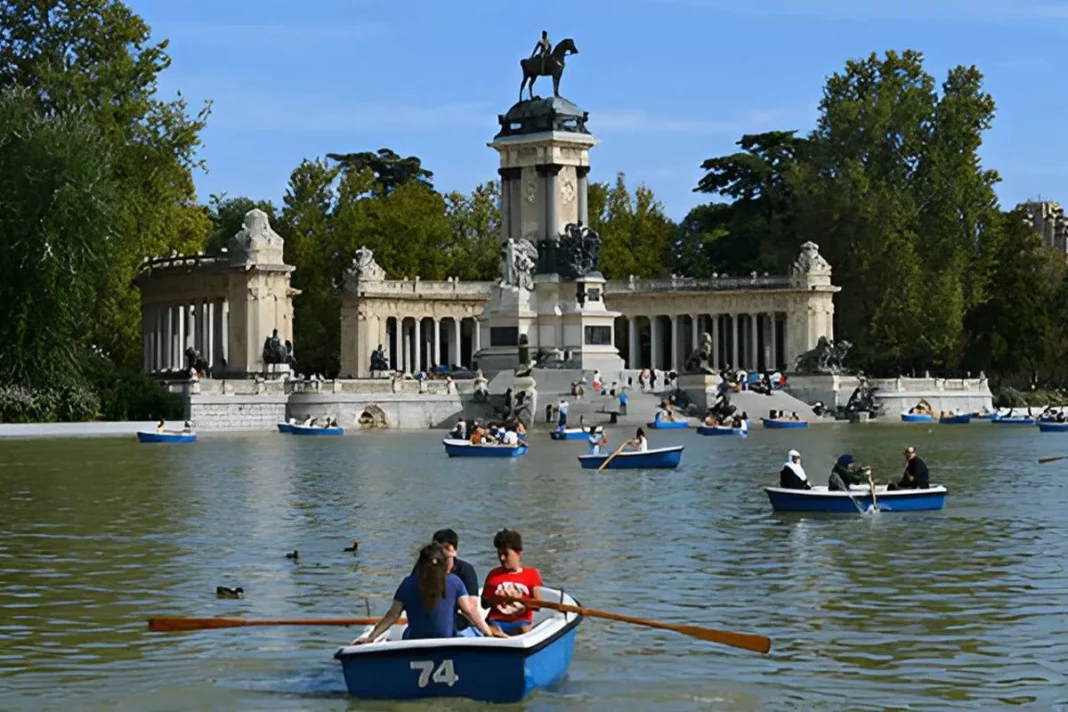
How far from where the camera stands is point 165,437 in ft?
221

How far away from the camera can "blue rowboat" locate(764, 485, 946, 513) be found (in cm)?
3403

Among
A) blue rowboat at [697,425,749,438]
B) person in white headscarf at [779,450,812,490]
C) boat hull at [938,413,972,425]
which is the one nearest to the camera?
person in white headscarf at [779,450,812,490]

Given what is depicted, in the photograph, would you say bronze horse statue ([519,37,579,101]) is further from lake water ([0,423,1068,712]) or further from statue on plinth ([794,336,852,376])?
lake water ([0,423,1068,712])

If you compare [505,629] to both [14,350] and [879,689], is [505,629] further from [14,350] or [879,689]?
[14,350]

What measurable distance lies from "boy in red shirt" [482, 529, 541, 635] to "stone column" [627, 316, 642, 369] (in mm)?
94431

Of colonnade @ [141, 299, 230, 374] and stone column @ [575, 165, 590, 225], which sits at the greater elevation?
stone column @ [575, 165, 590, 225]

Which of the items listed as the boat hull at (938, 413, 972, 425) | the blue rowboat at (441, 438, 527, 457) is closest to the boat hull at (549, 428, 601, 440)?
the blue rowboat at (441, 438, 527, 457)

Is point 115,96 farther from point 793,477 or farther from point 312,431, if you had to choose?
point 793,477

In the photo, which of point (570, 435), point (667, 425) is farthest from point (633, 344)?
point (570, 435)

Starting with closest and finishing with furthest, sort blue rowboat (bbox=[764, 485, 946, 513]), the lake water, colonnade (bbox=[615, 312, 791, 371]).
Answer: the lake water < blue rowboat (bbox=[764, 485, 946, 513]) < colonnade (bbox=[615, 312, 791, 371])

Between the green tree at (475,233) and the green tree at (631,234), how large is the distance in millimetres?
6583

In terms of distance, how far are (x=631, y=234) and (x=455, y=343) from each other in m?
14.5

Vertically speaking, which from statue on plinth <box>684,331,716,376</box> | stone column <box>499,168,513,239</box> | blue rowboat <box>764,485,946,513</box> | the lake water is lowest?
the lake water

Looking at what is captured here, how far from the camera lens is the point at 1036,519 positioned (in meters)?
34.6
